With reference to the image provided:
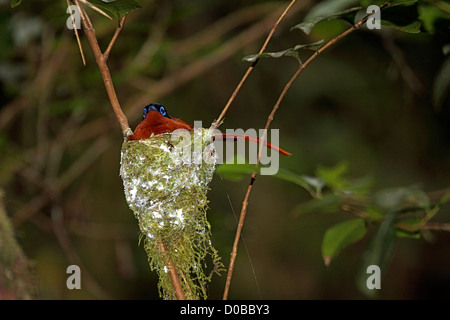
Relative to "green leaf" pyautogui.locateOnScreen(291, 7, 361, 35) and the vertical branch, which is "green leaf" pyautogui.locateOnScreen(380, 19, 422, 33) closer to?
"green leaf" pyautogui.locateOnScreen(291, 7, 361, 35)

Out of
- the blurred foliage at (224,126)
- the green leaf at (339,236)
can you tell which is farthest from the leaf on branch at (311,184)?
the blurred foliage at (224,126)

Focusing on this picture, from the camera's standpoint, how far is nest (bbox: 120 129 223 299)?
155cm

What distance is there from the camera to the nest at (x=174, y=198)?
1552 millimetres

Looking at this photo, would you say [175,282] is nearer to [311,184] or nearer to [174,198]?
[174,198]

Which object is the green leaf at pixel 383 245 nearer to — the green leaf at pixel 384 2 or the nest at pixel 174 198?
the nest at pixel 174 198

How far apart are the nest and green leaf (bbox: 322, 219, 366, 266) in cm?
33

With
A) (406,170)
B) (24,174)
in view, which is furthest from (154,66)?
(406,170)

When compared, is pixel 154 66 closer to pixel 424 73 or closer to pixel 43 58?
pixel 43 58

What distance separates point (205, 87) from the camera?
17.0ft

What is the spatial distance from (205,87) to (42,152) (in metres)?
1.85

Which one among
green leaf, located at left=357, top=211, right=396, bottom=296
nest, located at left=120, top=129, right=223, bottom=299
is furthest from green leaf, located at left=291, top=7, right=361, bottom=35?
green leaf, located at left=357, top=211, right=396, bottom=296

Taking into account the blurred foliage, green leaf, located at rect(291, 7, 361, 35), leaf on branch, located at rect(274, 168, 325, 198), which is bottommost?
leaf on branch, located at rect(274, 168, 325, 198)

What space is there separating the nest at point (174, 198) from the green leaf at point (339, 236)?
0.33m

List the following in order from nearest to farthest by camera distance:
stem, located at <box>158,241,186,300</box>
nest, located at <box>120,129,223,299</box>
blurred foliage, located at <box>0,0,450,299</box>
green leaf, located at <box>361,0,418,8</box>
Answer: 1. stem, located at <box>158,241,186,300</box>
2. green leaf, located at <box>361,0,418,8</box>
3. nest, located at <box>120,129,223,299</box>
4. blurred foliage, located at <box>0,0,450,299</box>
